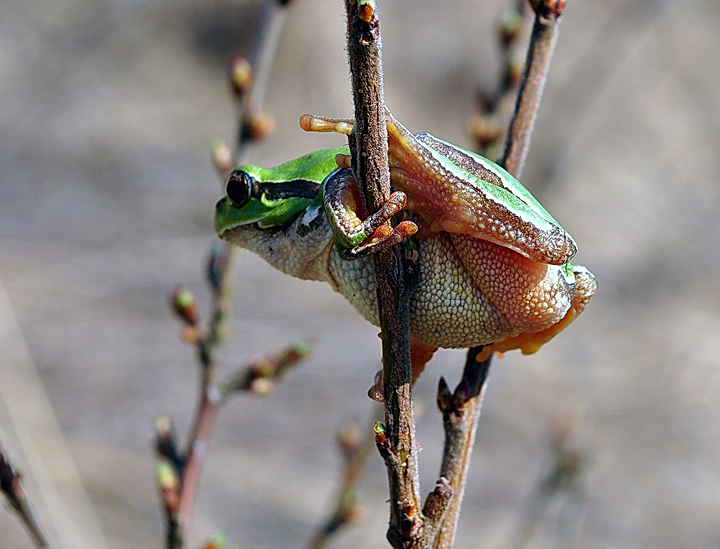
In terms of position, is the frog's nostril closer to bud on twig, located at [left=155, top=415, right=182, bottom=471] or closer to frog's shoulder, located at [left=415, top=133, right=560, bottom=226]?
frog's shoulder, located at [left=415, top=133, right=560, bottom=226]

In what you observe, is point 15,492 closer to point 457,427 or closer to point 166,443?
point 166,443

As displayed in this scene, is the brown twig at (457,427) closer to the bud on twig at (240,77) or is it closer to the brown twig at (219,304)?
the brown twig at (219,304)

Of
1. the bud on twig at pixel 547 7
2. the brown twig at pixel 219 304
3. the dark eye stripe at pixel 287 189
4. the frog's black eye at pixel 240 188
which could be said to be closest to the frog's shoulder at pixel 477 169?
the dark eye stripe at pixel 287 189

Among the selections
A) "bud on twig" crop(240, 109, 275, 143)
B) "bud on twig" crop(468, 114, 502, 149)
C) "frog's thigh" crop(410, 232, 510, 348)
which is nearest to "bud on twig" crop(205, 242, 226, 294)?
"bud on twig" crop(240, 109, 275, 143)

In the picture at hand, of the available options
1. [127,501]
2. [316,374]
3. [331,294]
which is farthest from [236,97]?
[331,294]

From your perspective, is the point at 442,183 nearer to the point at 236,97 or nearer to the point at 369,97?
the point at 369,97
